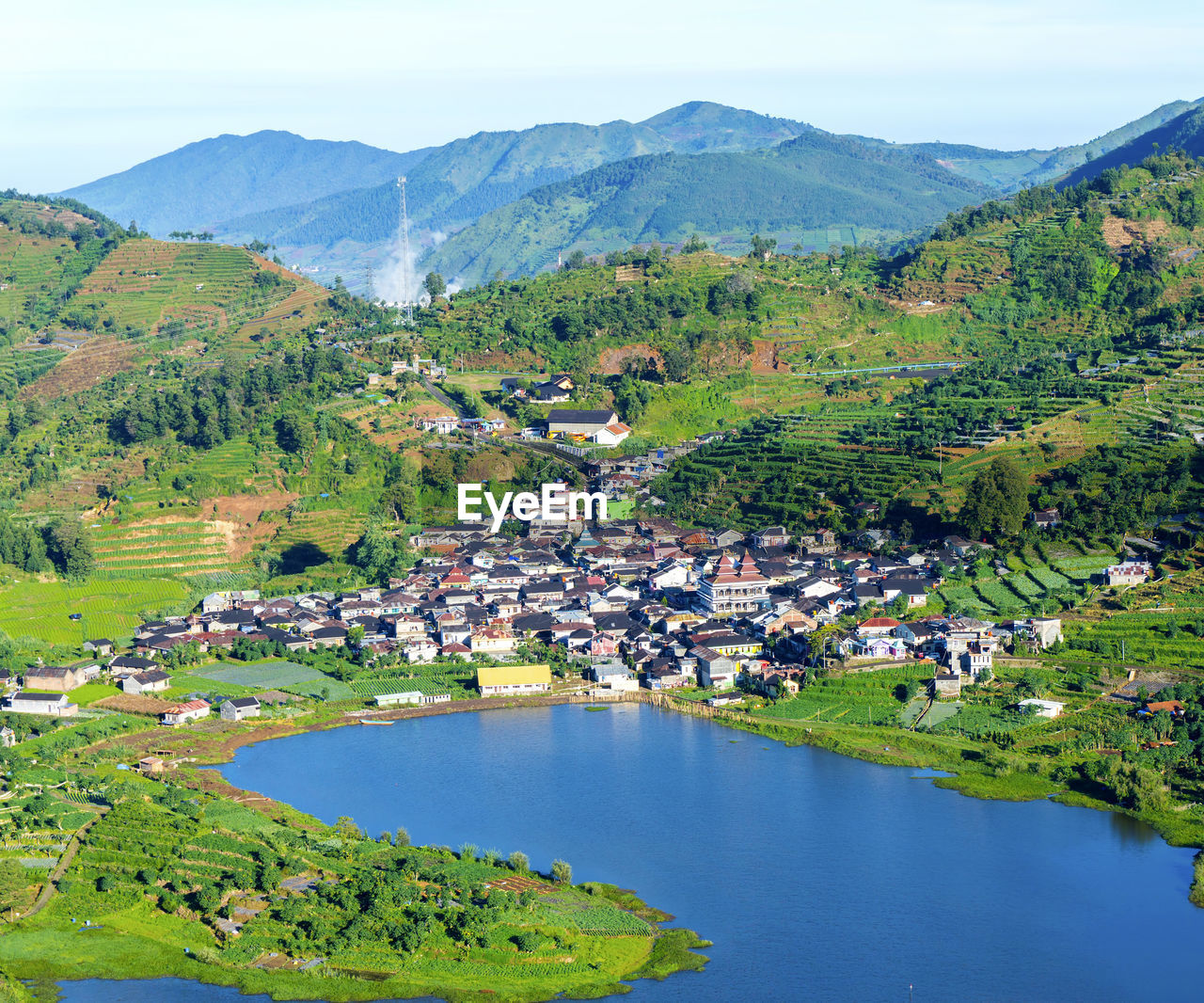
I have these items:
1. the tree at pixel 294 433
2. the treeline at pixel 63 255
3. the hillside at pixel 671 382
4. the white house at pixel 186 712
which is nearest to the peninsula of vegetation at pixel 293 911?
the white house at pixel 186 712

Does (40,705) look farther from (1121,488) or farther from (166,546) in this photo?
(1121,488)

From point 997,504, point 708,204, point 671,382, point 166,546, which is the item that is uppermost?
point 708,204

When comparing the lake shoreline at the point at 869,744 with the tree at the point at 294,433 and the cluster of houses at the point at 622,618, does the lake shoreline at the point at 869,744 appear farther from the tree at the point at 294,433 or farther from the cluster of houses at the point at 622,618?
the tree at the point at 294,433

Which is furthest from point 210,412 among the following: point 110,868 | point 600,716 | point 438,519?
point 110,868

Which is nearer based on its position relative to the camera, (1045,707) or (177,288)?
(1045,707)

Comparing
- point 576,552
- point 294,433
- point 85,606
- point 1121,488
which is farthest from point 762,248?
point 85,606

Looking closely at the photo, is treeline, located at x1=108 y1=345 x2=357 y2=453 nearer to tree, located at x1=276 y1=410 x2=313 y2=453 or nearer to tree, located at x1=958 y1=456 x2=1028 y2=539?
tree, located at x1=276 y1=410 x2=313 y2=453

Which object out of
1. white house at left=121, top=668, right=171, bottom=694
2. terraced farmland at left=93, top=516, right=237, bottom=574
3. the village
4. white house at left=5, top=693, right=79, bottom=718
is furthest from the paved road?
white house at left=5, top=693, right=79, bottom=718
